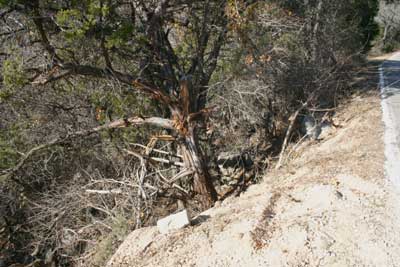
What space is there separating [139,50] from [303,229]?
20.8ft

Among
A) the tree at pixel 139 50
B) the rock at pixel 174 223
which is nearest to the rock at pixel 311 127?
the tree at pixel 139 50

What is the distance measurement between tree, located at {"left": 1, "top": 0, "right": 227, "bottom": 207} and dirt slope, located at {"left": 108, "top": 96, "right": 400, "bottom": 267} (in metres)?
3.69

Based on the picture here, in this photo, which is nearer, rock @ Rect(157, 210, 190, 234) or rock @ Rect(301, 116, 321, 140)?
rock @ Rect(157, 210, 190, 234)

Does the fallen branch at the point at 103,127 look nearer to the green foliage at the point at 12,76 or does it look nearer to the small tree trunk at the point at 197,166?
the small tree trunk at the point at 197,166

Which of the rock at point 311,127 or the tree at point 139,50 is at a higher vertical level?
the tree at point 139,50

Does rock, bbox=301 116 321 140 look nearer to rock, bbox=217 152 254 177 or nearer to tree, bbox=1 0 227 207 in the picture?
rock, bbox=217 152 254 177

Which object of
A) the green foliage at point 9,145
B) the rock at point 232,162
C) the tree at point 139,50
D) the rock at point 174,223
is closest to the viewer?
the rock at point 174,223

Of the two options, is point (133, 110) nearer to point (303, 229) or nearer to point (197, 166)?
point (197, 166)

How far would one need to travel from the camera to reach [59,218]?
8672 mm

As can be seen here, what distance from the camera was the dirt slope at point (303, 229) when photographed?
3.98m

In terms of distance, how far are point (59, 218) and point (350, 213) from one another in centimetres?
669

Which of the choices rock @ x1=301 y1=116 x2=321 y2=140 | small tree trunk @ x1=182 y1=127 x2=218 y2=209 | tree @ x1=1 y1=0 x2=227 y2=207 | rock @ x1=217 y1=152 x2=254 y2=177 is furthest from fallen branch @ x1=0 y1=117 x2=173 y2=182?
rock @ x1=301 y1=116 x2=321 y2=140

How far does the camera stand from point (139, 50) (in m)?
9.10

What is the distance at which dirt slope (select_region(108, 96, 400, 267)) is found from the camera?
13.1 ft
